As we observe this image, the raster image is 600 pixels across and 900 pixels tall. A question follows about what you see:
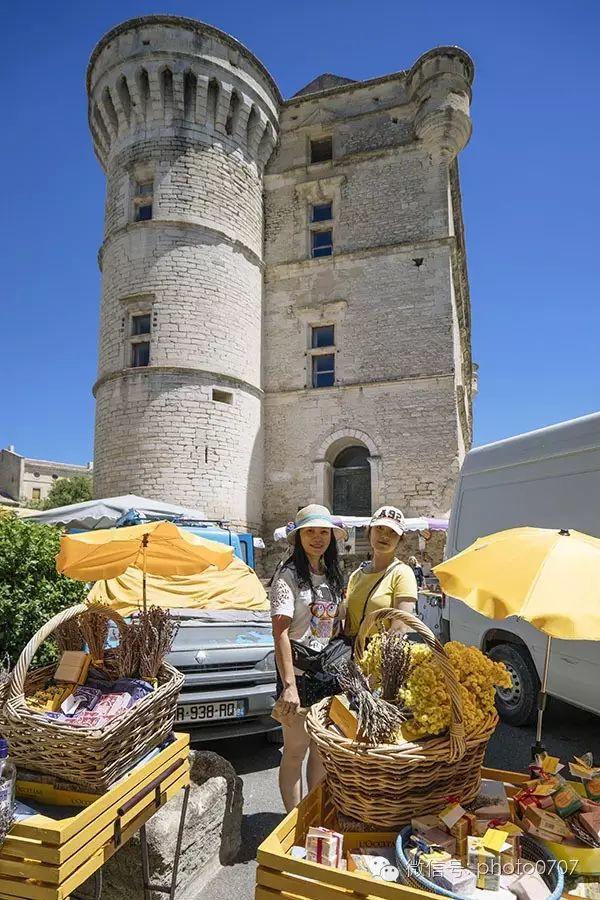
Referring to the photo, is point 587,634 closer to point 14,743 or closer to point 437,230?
point 14,743

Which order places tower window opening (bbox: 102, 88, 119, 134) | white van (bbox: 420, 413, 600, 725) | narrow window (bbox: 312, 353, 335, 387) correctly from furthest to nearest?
1. narrow window (bbox: 312, 353, 335, 387)
2. tower window opening (bbox: 102, 88, 119, 134)
3. white van (bbox: 420, 413, 600, 725)

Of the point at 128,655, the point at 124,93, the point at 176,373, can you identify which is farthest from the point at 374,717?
the point at 124,93

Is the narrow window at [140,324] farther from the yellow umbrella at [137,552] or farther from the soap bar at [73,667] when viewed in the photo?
the soap bar at [73,667]

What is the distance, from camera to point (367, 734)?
172 centimetres

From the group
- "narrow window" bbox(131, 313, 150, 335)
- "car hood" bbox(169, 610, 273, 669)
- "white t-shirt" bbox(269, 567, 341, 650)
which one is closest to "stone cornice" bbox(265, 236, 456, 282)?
"narrow window" bbox(131, 313, 150, 335)

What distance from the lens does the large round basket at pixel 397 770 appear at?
168 cm

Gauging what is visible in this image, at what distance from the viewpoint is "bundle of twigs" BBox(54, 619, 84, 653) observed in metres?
2.66

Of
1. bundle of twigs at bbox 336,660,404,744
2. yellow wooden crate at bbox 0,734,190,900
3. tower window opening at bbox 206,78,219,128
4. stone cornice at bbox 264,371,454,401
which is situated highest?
tower window opening at bbox 206,78,219,128

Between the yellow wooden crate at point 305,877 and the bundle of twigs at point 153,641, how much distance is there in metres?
1.02

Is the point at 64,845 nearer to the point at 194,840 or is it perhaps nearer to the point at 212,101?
the point at 194,840

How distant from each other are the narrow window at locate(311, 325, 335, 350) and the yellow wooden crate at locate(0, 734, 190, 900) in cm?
1795

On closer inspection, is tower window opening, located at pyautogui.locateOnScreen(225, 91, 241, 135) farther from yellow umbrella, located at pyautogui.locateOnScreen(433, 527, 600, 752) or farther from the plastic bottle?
the plastic bottle

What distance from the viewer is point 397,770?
5.51 feet

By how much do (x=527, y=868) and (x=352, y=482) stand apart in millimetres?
17140
